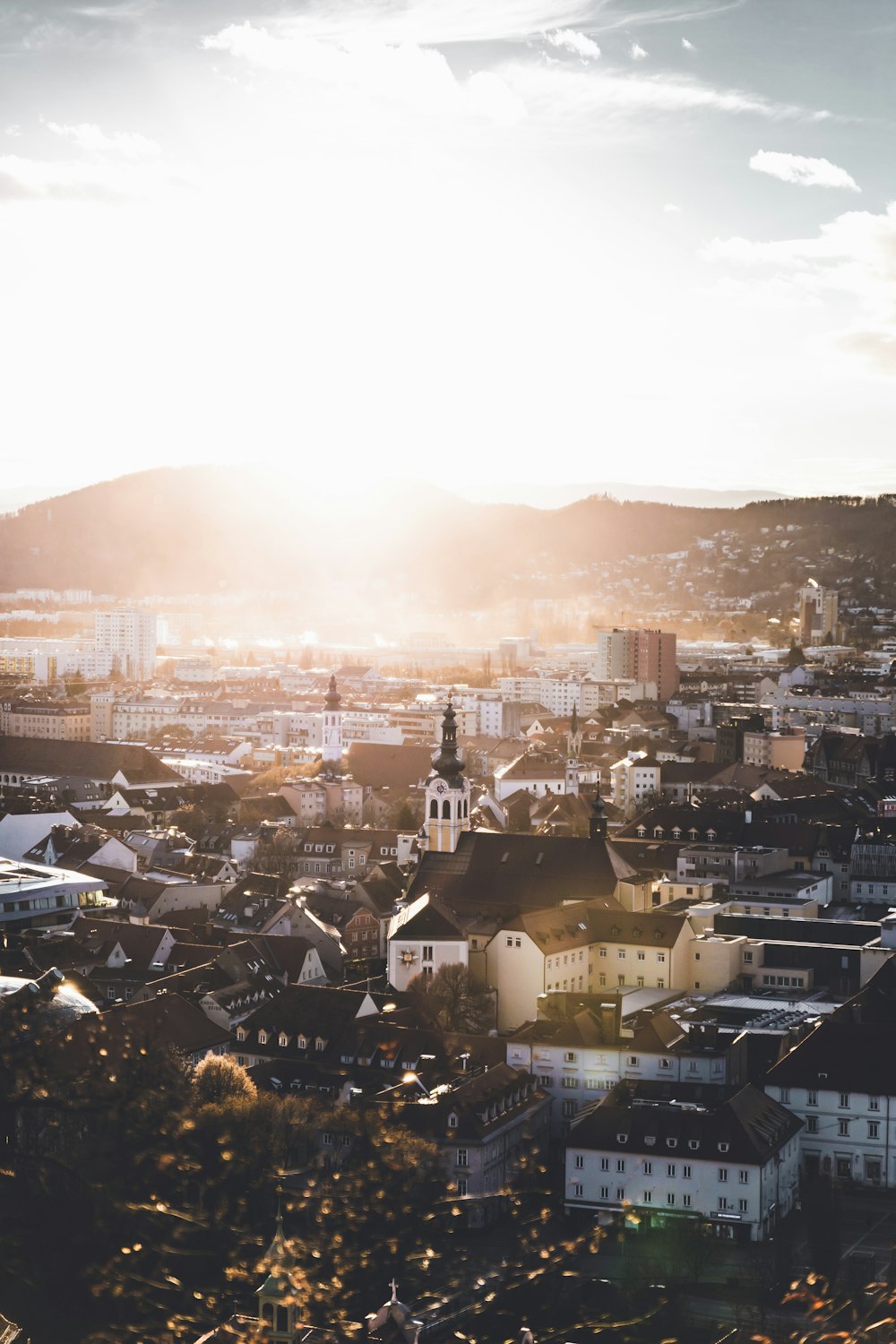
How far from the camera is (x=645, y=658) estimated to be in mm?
48125

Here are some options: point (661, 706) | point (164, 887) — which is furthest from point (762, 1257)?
point (661, 706)

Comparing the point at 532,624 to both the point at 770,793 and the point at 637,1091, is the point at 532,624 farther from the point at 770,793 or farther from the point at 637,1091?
the point at 637,1091

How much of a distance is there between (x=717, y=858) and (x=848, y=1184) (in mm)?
7645

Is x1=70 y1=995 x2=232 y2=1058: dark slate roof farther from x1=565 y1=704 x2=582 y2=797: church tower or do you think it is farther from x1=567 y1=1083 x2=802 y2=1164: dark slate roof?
x1=565 y1=704 x2=582 y2=797: church tower

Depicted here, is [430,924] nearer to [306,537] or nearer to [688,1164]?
[688,1164]

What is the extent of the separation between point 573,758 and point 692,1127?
19.4m

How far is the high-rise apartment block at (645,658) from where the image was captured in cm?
4756

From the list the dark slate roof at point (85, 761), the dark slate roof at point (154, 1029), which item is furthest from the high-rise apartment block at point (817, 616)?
the dark slate roof at point (154, 1029)

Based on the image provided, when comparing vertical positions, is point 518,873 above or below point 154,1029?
above

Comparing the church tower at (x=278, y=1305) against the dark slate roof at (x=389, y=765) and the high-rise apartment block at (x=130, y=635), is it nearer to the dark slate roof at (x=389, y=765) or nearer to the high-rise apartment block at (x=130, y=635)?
the dark slate roof at (x=389, y=765)

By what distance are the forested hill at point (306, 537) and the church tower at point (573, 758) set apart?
5685cm

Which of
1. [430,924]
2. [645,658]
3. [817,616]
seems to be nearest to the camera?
[430,924]

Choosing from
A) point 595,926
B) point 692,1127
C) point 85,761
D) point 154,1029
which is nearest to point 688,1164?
point 692,1127

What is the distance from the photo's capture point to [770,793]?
23750mm
